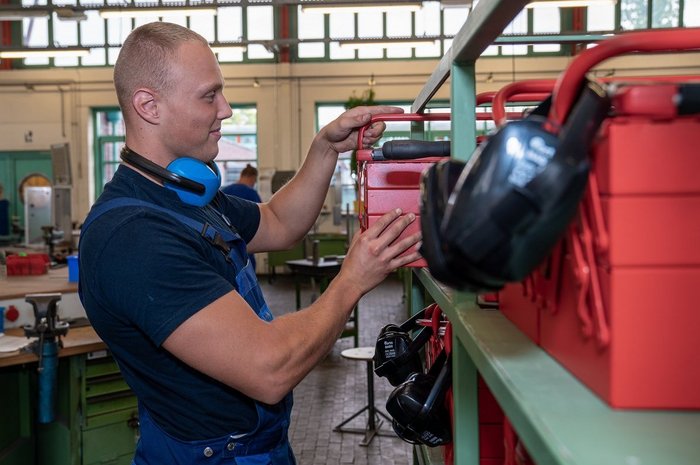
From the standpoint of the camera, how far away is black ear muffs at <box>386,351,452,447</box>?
144cm

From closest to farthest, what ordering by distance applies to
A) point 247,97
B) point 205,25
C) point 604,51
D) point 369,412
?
1. point 604,51
2. point 369,412
3. point 205,25
4. point 247,97

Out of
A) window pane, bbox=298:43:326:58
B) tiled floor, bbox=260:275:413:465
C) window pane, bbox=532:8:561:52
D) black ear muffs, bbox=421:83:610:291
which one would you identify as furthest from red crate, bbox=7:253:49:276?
window pane, bbox=532:8:561:52

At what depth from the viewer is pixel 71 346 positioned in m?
3.30

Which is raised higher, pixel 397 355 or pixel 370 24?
pixel 370 24

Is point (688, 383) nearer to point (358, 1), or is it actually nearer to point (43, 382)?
point (43, 382)

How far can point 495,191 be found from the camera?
564 millimetres

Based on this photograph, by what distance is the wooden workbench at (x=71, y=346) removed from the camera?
3082 mm

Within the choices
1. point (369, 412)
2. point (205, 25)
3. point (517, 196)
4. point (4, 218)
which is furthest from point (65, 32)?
point (517, 196)

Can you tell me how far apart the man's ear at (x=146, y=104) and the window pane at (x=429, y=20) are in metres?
10.8

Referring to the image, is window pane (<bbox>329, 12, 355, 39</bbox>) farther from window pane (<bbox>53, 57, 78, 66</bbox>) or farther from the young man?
the young man

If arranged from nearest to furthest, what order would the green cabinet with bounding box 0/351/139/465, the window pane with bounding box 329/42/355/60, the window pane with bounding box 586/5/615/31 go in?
the green cabinet with bounding box 0/351/139/465, the window pane with bounding box 586/5/615/31, the window pane with bounding box 329/42/355/60

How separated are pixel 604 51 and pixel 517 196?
243 mm

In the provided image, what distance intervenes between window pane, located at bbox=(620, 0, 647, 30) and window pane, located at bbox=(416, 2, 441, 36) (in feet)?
10.0

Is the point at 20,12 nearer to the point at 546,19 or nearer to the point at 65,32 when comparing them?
the point at 65,32
